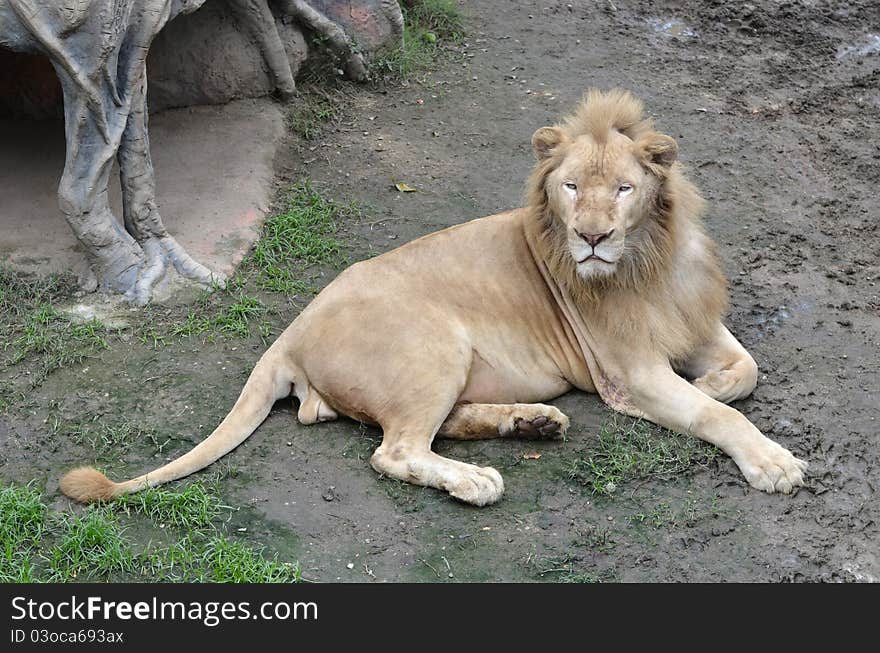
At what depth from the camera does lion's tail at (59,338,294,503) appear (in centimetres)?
473

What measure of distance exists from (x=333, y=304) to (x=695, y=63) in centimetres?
508

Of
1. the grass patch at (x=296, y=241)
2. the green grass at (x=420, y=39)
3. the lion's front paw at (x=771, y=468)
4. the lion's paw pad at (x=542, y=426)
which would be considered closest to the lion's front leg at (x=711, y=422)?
the lion's front paw at (x=771, y=468)

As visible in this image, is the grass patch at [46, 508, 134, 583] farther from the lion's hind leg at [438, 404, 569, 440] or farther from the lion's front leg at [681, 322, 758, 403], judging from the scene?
the lion's front leg at [681, 322, 758, 403]

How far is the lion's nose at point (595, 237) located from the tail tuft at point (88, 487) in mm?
2205

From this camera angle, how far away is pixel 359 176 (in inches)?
303

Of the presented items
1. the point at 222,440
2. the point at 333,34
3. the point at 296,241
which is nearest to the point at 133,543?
the point at 222,440

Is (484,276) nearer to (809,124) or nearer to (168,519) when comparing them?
(168,519)

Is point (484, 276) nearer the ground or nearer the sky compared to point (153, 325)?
nearer the sky

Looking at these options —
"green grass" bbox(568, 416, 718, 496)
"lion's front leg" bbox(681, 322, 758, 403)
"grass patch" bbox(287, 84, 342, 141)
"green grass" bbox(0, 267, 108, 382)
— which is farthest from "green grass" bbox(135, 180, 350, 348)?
"lion's front leg" bbox(681, 322, 758, 403)

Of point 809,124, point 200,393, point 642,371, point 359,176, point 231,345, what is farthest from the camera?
point 809,124

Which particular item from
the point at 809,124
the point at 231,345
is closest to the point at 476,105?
the point at 809,124

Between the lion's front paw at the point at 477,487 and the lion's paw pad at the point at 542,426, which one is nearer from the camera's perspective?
the lion's front paw at the point at 477,487

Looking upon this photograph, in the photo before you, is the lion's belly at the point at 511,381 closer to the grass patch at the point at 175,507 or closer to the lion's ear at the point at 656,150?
the lion's ear at the point at 656,150

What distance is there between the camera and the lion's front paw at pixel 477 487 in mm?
4773
